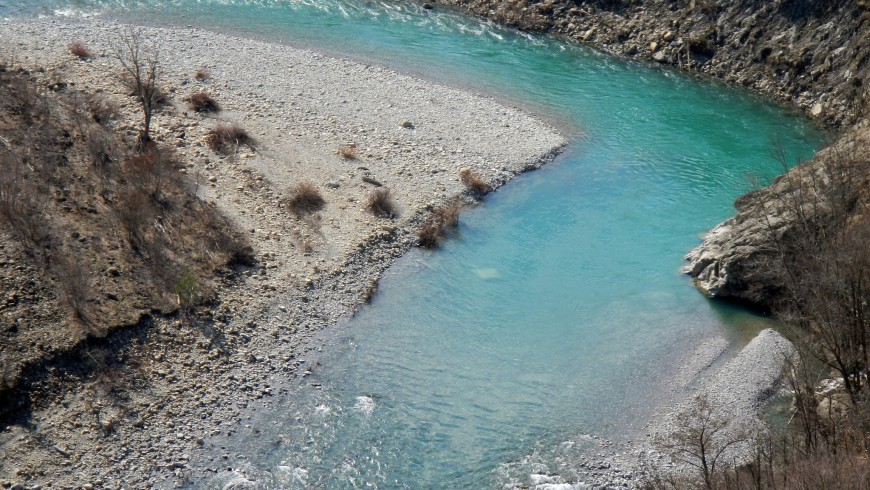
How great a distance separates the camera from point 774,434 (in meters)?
21.5

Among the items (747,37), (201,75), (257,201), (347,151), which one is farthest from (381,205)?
(747,37)

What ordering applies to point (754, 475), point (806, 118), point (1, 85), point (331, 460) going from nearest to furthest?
point (754, 475) → point (331, 460) → point (1, 85) → point (806, 118)

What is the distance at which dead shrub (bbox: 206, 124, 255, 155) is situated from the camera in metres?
31.6

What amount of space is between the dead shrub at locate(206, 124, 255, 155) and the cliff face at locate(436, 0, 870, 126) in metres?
19.6

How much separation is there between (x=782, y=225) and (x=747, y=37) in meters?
19.1

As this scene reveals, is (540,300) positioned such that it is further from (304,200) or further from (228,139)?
(228,139)

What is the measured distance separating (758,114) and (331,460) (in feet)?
85.4

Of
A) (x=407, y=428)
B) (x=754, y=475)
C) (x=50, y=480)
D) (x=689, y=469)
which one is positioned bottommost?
(x=50, y=480)

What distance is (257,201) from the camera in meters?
29.4

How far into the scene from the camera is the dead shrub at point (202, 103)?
34062mm

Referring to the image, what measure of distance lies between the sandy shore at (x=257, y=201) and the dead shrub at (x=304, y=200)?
36 centimetres

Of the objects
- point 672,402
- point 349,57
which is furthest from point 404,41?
point 672,402

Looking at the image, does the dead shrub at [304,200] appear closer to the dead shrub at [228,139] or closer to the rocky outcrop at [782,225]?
the dead shrub at [228,139]

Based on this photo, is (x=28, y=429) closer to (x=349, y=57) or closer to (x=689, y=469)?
(x=689, y=469)
